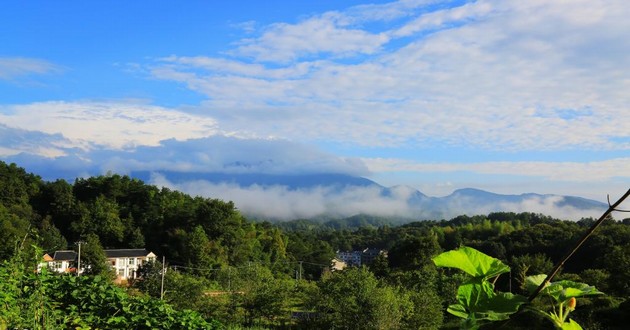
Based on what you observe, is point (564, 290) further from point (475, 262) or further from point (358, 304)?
point (358, 304)

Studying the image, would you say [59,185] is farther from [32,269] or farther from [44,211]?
[32,269]

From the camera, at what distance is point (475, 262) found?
60cm

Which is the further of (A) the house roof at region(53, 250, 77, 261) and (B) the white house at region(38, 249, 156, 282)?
(B) the white house at region(38, 249, 156, 282)

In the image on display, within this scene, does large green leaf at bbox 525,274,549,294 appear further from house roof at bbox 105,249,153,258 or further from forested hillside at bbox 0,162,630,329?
house roof at bbox 105,249,153,258

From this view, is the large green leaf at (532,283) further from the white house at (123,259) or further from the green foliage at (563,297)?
the white house at (123,259)

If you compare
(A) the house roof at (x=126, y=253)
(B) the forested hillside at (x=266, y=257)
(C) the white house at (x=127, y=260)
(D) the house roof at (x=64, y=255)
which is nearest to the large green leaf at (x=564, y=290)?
(B) the forested hillside at (x=266, y=257)

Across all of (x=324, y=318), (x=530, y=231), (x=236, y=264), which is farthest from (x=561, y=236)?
(x=236, y=264)

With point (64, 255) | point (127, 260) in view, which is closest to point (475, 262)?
point (64, 255)

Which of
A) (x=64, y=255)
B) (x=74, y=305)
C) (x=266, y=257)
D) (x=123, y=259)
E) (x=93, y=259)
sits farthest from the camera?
(x=266, y=257)

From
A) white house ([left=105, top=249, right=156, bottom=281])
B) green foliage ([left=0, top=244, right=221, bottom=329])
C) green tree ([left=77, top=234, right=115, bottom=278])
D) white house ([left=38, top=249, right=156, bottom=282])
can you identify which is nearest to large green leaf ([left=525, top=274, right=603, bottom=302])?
green foliage ([left=0, top=244, right=221, bottom=329])

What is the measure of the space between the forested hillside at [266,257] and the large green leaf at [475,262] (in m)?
3.83

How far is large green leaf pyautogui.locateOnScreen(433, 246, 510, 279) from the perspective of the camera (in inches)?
23.2

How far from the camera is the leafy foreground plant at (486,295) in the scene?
577 millimetres

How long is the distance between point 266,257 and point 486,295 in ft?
135
